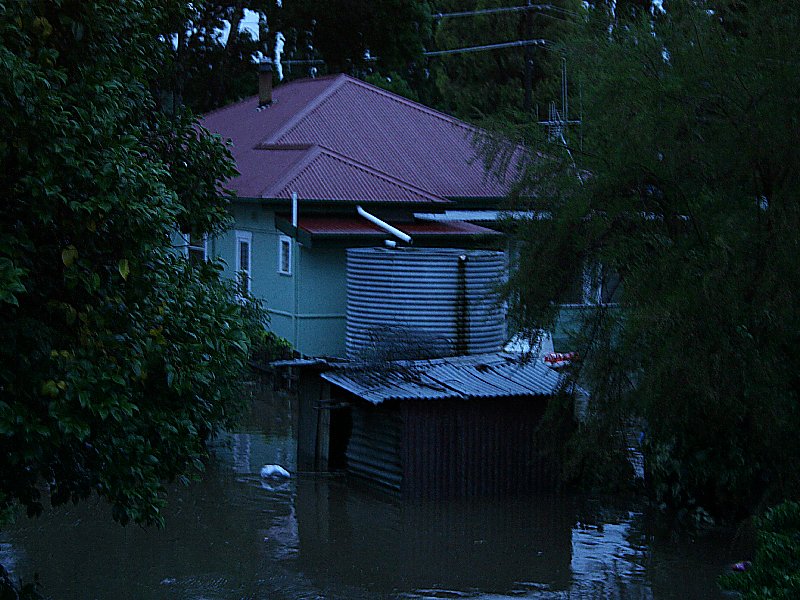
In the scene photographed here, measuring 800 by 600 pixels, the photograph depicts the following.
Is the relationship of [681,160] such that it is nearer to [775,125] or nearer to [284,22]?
[775,125]

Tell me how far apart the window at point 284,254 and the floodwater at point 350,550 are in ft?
25.7

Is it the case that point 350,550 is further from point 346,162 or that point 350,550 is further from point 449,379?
point 346,162

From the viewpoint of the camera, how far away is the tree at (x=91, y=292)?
6473 mm

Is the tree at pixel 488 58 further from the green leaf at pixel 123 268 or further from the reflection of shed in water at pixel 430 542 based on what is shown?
the green leaf at pixel 123 268

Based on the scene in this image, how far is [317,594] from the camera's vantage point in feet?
40.8

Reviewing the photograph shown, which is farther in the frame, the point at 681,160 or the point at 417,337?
the point at 417,337

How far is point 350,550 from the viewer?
14320 millimetres

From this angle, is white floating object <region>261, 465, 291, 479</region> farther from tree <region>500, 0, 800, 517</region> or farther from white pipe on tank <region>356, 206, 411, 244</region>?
white pipe on tank <region>356, 206, 411, 244</region>

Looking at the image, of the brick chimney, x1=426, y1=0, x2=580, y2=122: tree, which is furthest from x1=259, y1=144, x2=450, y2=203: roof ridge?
x1=426, y1=0, x2=580, y2=122: tree

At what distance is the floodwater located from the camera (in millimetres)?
12812

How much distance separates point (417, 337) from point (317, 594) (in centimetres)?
688

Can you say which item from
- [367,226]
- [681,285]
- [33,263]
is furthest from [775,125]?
[367,226]

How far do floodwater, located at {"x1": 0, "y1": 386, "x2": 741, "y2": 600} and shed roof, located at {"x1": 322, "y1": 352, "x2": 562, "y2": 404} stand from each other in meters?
1.63

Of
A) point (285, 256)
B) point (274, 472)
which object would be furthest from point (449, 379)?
point (285, 256)
